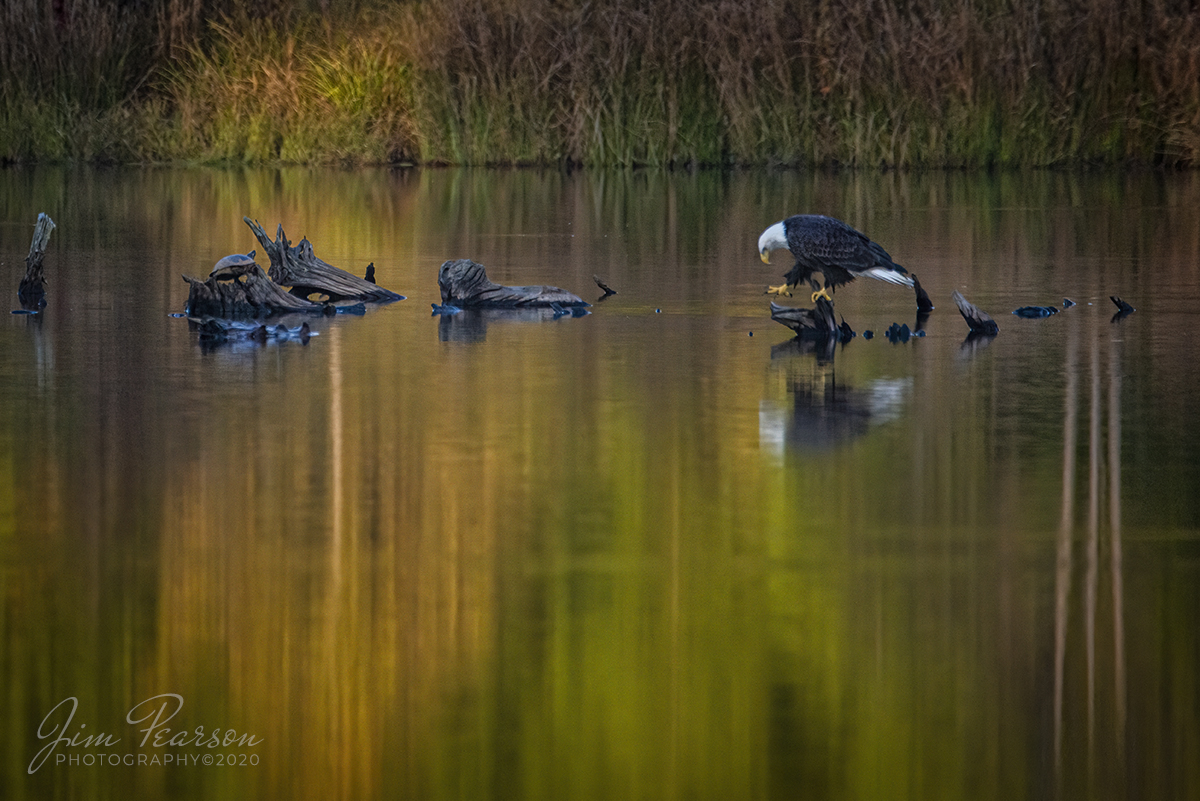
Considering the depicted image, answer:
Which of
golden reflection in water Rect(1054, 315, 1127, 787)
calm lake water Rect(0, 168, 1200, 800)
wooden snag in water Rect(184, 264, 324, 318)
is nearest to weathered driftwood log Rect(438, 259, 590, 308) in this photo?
calm lake water Rect(0, 168, 1200, 800)

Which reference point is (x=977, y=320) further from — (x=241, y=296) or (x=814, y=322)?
(x=241, y=296)

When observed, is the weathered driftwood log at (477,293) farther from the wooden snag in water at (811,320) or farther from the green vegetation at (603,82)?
the green vegetation at (603,82)

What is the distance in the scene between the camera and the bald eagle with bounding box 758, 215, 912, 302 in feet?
26.5

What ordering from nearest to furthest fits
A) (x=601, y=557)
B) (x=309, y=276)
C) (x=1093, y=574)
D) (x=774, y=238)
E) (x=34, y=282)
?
(x=1093, y=574), (x=601, y=557), (x=774, y=238), (x=34, y=282), (x=309, y=276)

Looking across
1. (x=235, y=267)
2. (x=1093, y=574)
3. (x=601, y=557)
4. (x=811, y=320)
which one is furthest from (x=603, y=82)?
(x=1093, y=574)

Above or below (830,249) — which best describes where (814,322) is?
below

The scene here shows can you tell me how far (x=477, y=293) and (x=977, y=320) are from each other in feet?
7.30

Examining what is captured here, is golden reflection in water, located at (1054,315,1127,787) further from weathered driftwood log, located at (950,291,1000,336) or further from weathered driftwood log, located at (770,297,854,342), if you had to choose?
weathered driftwood log, located at (770,297,854,342)

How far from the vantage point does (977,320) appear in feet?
25.7

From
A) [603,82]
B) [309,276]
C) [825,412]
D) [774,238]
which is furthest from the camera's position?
[603,82]

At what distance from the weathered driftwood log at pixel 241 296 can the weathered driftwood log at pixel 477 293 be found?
1.84 feet

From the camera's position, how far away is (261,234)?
28.8 feet

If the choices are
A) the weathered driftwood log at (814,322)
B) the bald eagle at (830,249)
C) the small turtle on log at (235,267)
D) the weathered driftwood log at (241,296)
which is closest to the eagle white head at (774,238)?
the bald eagle at (830,249)

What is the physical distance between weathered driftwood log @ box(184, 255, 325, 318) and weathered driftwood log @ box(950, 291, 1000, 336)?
2.70 metres
